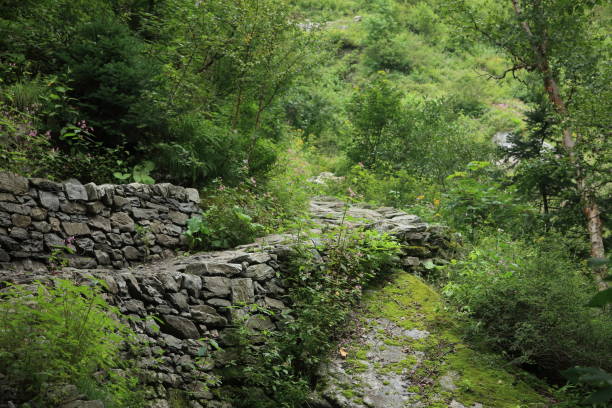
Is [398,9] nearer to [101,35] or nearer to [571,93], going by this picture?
[571,93]

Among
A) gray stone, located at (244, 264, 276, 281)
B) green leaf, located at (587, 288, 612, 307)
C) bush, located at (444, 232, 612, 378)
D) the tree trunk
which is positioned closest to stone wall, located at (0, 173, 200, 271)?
gray stone, located at (244, 264, 276, 281)

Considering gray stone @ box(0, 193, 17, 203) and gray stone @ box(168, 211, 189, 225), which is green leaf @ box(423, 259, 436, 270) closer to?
gray stone @ box(168, 211, 189, 225)

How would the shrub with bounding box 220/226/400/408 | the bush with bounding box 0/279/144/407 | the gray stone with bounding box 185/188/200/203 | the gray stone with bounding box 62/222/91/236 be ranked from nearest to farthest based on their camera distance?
the bush with bounding box 0/279/144/407 < the shrub with bounding box 220/226/400/408 < the gray stone with bounding box 62/222/91/236 < the gray stone with bounding box 185/188/200/203

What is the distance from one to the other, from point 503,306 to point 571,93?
4435 millimetres

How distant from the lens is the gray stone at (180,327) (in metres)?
4.23

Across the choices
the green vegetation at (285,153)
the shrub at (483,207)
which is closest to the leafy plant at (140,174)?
the green vegetation at (285,153)

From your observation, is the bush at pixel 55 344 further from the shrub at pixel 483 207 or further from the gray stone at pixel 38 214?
the shrub at pixel 483 207

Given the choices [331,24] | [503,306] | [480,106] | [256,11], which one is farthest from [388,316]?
[331,24]

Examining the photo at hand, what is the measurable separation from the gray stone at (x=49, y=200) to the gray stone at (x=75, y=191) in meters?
0.14

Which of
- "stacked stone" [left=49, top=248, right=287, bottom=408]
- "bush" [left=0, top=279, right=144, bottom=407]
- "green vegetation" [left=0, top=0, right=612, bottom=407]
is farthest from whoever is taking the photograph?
"green vegetation" [left=0, top=0, right=612, bottom=407]

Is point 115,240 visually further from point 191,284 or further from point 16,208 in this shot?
point 191,284

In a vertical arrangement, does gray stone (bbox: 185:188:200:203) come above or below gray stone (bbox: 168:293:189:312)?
above

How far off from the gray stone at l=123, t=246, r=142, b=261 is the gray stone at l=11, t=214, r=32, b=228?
108 cm

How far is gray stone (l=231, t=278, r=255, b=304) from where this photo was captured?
15.9 feet
